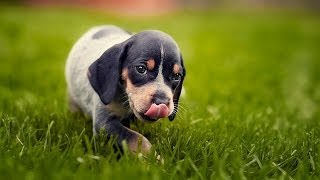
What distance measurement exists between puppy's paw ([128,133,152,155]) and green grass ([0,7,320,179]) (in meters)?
0.07

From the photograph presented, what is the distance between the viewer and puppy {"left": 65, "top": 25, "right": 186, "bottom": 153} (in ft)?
9.28

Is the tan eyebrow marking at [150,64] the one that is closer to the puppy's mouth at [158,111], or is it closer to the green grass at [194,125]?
the puppy's mouth at [158,111]

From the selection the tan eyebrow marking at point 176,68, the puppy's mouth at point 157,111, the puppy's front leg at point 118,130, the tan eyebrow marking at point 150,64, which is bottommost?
the puppy's front leg at point 118,130

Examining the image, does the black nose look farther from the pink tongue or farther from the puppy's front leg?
the puppy's front leg

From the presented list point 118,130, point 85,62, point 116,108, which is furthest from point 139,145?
point 85,62

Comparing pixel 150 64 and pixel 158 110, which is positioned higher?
pixel 150 64

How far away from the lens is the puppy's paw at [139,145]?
2908 mm

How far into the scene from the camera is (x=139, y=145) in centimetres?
290

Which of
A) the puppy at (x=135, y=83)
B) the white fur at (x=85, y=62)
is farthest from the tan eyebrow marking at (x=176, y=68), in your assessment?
the white fur at (x=85, y=62)

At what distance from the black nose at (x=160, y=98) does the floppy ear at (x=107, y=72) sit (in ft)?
0.97

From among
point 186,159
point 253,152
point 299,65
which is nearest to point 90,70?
point 186,159

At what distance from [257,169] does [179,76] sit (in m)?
0.62

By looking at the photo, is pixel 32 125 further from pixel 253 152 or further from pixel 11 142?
pixel 253 152

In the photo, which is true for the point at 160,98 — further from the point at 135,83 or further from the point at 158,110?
the point at 135,83
